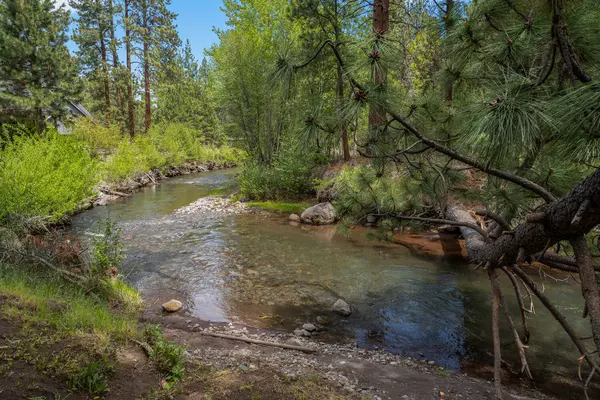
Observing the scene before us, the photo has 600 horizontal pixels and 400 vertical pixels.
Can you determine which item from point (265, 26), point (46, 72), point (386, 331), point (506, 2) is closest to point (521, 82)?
point (506, 2)

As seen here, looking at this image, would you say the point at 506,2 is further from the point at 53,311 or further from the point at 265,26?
the point at 265,26

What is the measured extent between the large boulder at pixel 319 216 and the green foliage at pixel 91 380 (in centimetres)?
820

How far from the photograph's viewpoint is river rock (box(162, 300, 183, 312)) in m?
4.86

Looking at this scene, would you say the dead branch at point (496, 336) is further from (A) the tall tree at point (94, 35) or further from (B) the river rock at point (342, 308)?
(A) the tall tree at point (94, 35)

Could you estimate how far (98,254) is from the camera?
4578mm

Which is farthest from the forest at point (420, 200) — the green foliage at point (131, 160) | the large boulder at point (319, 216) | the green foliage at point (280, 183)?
the green foliage at point (131, 160)

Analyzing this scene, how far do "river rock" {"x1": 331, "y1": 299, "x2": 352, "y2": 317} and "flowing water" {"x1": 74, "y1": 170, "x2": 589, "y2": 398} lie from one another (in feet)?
0.42

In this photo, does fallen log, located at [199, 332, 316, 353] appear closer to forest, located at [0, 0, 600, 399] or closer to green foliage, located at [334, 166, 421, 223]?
forest, located at [0, 0, 600, 399]

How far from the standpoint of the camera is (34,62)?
14.5 meters

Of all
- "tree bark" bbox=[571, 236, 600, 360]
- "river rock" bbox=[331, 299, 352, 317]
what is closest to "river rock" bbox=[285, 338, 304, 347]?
"river rock" bbox=[331, 299, 352, 317]

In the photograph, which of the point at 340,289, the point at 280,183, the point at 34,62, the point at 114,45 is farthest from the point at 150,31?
the point at 340,289

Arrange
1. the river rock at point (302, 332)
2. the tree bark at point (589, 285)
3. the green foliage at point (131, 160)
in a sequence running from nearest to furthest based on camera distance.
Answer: the tree bark at point (589, 285), the river rock at point (302, 332), the green foliage at point (131, 160)

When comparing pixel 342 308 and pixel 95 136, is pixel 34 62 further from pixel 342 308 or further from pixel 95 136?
pixel 342 308

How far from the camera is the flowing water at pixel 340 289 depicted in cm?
416
